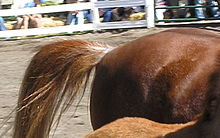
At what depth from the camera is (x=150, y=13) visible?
10.1 metres

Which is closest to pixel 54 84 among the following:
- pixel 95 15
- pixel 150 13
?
pixel 150 13

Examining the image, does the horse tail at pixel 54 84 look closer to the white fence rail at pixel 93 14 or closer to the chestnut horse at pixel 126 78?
the chestnut horse at pixel 126 78

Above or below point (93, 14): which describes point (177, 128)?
above

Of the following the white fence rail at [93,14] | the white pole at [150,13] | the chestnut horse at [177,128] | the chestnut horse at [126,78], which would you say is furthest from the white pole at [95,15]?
the chestnut horse at [177,128]

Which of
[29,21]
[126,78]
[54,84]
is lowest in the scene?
[29,21]

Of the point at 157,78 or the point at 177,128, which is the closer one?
the point at 177,128

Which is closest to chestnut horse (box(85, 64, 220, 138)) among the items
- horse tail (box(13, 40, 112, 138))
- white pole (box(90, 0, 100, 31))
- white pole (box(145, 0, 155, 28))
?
horse tail (box(13, 40, 112, 138))

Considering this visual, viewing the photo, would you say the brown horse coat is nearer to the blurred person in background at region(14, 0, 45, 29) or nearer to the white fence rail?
the white fence rail

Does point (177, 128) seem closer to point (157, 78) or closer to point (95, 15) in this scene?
point (157, 78)

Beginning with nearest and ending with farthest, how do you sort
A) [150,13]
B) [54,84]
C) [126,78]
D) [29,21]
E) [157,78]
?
[157,78] < [126,78] < [54,84] < [150,13] < [29,21]

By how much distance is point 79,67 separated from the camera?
3.31m

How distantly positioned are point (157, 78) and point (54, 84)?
84 cm

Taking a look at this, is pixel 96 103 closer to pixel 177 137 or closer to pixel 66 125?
pixel 177 137

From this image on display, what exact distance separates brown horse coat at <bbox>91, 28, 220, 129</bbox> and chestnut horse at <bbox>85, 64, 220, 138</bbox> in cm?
56
